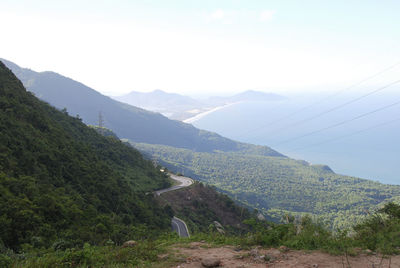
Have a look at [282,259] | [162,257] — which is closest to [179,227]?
[162,257]

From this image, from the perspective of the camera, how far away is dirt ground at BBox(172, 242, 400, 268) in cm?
626

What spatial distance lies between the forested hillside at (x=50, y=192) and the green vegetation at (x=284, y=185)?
5299cm

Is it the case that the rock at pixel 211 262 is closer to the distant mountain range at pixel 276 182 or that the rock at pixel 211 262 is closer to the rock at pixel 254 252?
the rock at pixel 254 252

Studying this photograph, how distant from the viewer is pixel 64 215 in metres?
11.1

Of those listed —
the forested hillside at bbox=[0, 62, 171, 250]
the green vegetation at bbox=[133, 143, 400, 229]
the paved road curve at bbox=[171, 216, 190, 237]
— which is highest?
the forested hillside at bbox=[0, 62, 171, 250]

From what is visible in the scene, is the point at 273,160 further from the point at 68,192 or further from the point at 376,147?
the point at 68,192

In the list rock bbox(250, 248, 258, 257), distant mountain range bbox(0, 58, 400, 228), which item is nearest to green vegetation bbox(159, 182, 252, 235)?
rock bbox(250, 248, 258, 257)

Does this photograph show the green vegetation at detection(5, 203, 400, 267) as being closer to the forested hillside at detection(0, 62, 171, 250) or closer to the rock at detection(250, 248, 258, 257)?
the rock at detection(250, 248, 258, 257)

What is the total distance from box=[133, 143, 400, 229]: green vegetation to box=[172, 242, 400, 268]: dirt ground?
58.4 m

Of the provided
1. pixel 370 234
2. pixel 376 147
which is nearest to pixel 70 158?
pixel 370 234

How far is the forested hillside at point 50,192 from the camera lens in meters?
9.15

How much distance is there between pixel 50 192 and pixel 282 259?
11.1 metres

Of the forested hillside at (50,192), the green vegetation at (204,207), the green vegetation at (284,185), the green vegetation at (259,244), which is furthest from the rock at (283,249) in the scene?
the green vegetation at (284,185)

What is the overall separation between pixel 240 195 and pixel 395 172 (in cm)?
10030
